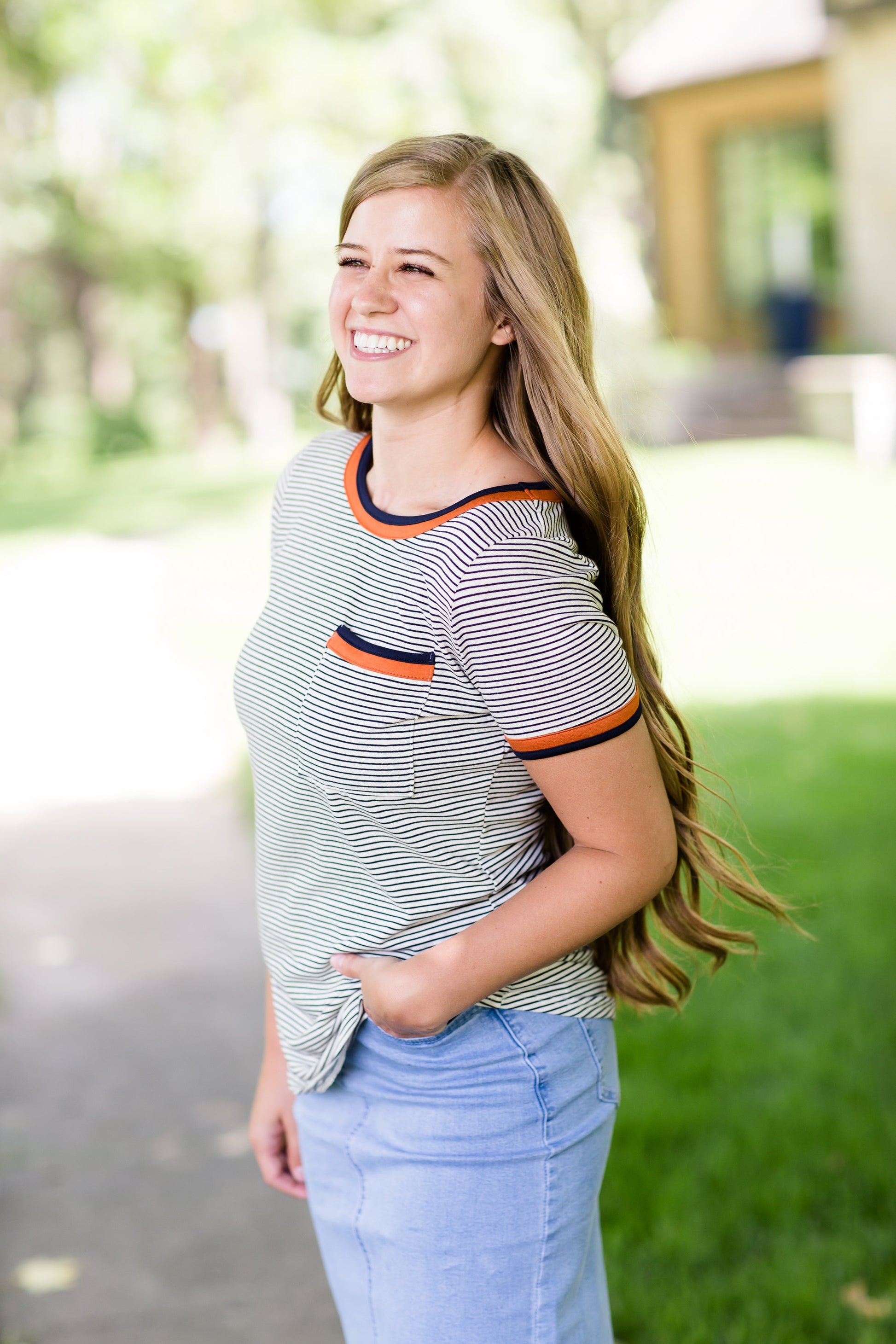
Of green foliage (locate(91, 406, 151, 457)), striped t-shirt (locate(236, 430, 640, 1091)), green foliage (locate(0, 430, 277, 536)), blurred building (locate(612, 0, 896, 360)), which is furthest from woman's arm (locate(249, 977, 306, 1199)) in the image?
green foliage (locate(91, 406, 151, 457))

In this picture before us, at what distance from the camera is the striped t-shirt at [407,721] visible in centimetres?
157

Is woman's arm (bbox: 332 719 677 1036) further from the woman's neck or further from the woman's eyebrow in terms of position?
the woman's eyebrow

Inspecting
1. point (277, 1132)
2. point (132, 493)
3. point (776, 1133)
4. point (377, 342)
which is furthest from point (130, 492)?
point (377, 342)

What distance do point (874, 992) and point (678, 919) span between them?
281cm

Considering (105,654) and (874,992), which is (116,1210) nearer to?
(874,992)

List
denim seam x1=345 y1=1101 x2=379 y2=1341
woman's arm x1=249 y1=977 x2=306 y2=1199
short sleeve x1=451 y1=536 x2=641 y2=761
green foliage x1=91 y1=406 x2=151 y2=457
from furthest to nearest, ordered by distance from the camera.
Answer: green foliage x1=91 y1=406 x2=151 y2=457
woman's arm x1=249 y1=977 x2=306 y2=1199
denim seam x1=345 y1=1101 x2=379 y2=1341
short sleeve x1=451 y1=536 x2=641 y2=761

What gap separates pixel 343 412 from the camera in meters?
2.17

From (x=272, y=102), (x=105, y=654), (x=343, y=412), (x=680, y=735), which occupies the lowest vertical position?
(x=105, y=654)

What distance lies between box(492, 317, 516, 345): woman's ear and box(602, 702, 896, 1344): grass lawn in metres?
0.80

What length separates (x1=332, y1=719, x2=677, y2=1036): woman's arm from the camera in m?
1.64

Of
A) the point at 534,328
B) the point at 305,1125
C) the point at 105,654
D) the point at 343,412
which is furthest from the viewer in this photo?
the point at 105,654

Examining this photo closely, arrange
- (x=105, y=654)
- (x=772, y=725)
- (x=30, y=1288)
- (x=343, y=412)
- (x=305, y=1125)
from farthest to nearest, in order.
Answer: (x=105, y=654) < (x=772, y=725) < (x=30, y=1288) < (x=343, y=412) < (x=305, y=1125)

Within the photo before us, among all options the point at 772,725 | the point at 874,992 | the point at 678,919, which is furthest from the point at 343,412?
the point at 772,725

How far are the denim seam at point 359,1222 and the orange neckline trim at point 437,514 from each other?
708 mm
